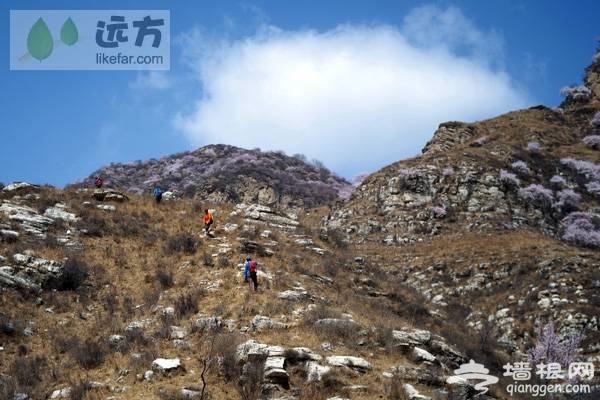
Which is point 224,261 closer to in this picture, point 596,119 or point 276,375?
point 276,375

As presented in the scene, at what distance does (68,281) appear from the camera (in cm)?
1827

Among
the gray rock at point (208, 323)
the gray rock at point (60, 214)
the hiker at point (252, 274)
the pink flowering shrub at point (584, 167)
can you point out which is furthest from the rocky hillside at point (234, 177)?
the gray rock at point (208, 323)

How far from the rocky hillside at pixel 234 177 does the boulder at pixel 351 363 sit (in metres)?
45.9

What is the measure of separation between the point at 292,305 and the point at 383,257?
59.3 feet

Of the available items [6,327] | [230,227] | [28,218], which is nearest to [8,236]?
[28,218]

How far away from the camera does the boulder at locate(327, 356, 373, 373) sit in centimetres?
1323

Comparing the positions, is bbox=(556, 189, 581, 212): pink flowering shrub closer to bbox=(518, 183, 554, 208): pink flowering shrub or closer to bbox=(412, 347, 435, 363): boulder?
bbox=(518, 183, 554, 208): pink flowering shrub

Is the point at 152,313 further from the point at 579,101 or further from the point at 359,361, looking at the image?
the point at 579,101

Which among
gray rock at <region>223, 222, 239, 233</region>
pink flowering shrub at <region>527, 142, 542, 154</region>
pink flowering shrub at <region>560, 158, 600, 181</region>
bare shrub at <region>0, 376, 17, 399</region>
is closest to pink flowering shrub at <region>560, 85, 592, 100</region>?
pink flowering shrub at <region>527, 142, 542, 154</region>

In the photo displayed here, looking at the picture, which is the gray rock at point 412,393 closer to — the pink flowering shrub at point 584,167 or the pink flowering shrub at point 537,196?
the pink flowering shrub at point 537,196

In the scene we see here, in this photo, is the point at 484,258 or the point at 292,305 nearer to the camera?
the point at 292,305

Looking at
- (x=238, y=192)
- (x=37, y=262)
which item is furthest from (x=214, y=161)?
(x=37, y=262)

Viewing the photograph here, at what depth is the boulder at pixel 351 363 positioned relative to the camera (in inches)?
521

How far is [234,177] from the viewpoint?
67938mm
